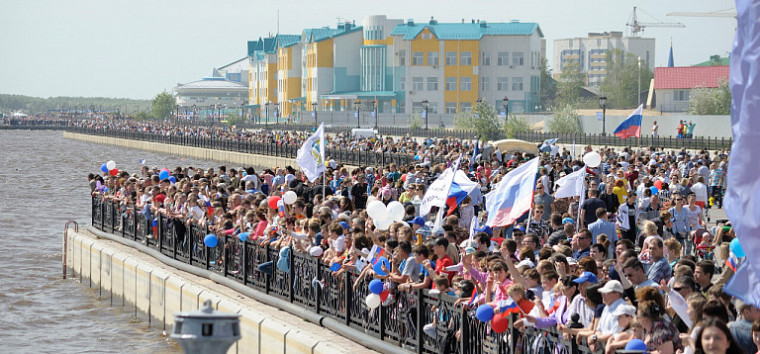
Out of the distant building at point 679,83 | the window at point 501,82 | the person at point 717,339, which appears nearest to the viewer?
the person at point 717,339

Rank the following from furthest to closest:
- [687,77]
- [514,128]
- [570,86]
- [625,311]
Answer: [570,86]
[687,77]
[514,128]
[625,311]

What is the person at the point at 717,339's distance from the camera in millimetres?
6914

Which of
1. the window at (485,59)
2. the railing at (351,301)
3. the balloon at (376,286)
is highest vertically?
the window at (485,59)

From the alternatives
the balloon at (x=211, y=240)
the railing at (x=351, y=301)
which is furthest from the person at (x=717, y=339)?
the balloon at (x=211, y=240)

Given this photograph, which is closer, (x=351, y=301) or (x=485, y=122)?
(x=351, y=301)

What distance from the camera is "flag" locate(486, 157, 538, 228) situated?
1356 centimetres

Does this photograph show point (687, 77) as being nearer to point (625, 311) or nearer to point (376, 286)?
point (376, 286)

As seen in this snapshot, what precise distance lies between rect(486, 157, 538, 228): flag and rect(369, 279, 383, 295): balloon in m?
2.33

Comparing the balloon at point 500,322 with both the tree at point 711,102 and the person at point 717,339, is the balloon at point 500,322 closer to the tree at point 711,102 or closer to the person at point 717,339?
the person at point 717,339

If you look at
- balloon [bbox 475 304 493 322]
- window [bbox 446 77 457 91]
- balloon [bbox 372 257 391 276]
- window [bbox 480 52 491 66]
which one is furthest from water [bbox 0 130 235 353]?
window [bbox 480 52 491 66]

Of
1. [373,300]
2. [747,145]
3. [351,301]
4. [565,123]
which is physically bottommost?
[351,301]

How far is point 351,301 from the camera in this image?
43.5 feet


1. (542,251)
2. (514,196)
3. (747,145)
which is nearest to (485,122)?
(514,196)

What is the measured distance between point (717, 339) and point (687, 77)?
317 feet
